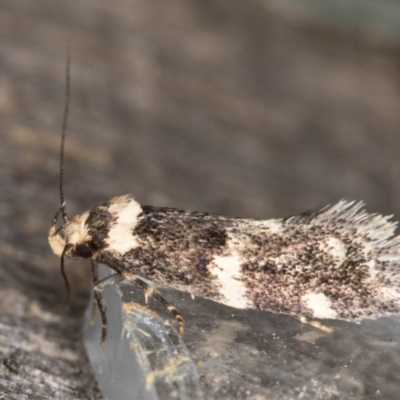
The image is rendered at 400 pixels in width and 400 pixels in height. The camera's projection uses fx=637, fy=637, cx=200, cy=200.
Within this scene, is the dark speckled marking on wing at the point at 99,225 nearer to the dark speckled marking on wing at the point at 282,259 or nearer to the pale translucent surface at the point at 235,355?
the dark speckled marking on wing at the point at 282,259

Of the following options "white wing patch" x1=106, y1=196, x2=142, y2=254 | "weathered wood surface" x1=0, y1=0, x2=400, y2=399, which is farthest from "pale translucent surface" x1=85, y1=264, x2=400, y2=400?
"weathered wood surface" x1=0, y1=0, x2=400, y2=399

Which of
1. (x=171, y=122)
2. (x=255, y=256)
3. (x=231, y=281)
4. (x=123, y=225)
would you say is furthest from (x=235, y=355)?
(x=171, y=122)

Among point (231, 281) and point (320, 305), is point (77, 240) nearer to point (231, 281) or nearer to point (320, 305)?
point (231, 281)

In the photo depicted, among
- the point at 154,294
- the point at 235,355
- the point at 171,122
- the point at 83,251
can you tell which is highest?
the point at 171,122

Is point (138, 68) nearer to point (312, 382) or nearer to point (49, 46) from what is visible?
point (49, 46)

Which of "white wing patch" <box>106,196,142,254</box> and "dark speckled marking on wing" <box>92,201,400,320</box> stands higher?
"white wing patch" <box>106,196,142,254</box>

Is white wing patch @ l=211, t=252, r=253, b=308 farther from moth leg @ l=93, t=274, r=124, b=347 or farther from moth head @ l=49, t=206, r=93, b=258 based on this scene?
moth head @ l=49, t=206, r=93, b=258
